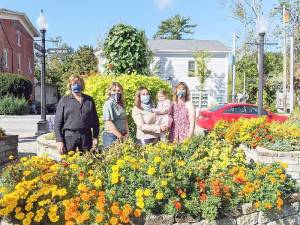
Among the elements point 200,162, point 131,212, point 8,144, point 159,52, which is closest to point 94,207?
point 131,212

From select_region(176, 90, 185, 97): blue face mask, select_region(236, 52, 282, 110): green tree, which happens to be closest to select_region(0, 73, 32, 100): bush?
select_region(236, 52, 282, 110): green tree

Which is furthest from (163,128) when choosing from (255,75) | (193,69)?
(255,75)

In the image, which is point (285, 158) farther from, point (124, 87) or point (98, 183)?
point (98, 183)

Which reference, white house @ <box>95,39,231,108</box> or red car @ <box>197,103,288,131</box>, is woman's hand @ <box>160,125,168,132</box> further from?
white house @ <box>95,39,231,108</box>

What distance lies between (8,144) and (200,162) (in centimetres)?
548

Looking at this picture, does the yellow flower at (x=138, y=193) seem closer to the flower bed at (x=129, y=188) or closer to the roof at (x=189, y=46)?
the flower bed at (x=129, y=188)

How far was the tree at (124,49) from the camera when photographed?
10312mm

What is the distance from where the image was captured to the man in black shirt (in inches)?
205

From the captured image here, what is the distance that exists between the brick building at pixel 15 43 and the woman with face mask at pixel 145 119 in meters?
27.6

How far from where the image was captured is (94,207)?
12.1 feet

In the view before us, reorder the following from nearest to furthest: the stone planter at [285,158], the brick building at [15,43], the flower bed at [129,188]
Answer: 1. the flower bed at [129,188]
2. the stone planter at [285,158]
3. the brick building at [15,43]

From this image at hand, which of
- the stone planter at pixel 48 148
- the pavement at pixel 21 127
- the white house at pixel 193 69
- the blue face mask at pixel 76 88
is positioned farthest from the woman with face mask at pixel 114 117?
the white house at pixel 193 69

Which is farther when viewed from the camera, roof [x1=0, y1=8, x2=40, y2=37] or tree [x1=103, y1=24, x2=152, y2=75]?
roof [x1=0, y1=8, x2=40, y2=37]

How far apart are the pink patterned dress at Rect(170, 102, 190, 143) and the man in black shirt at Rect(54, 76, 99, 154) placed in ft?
4.45
